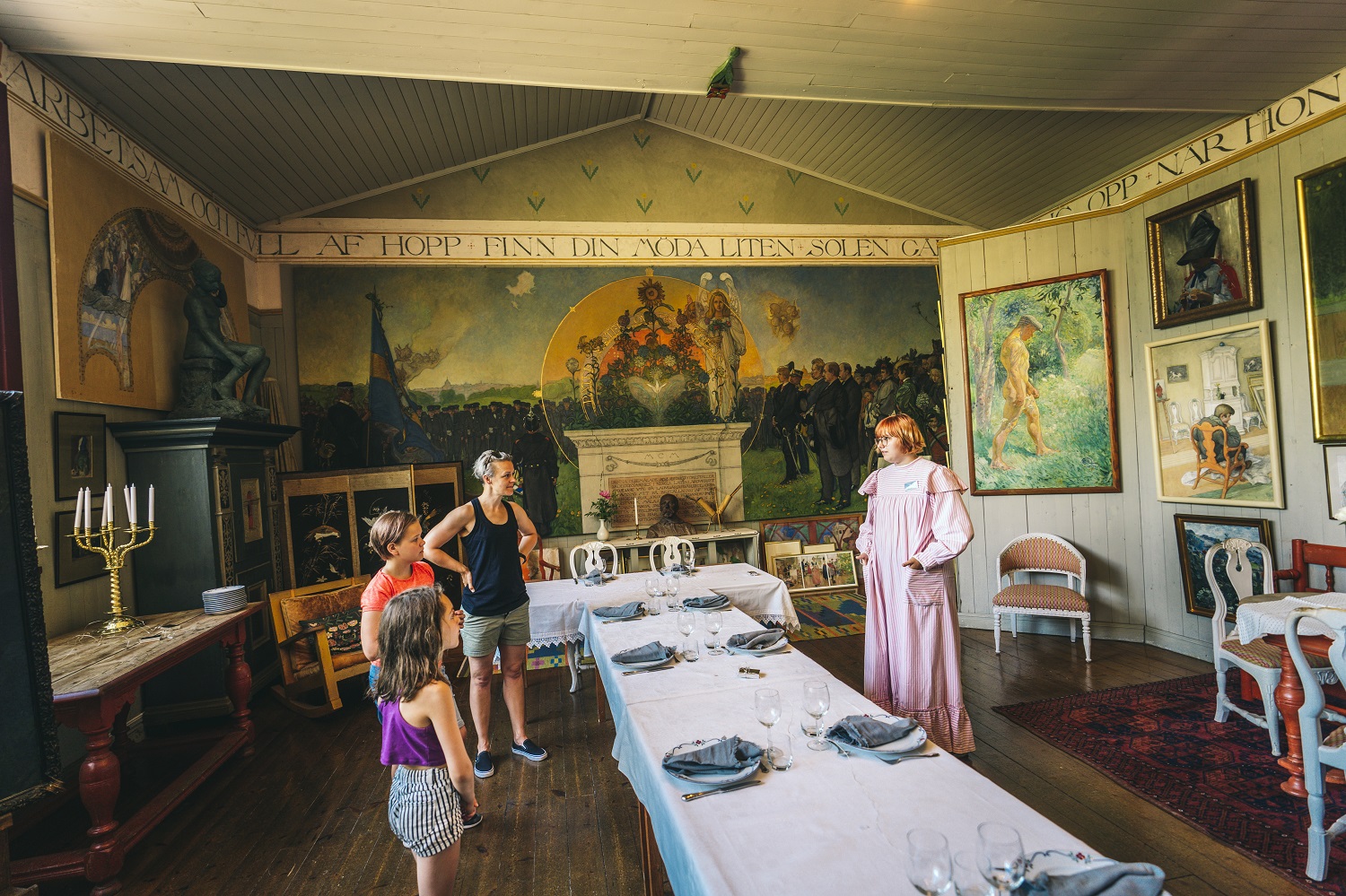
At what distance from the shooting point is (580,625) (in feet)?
15.5

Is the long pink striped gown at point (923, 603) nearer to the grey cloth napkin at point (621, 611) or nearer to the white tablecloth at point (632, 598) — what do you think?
the white tablecloth at point (632, 598)

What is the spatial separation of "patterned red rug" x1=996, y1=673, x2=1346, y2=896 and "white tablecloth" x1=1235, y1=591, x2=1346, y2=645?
0.77m

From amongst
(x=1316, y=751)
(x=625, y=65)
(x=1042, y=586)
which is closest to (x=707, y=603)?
(x=1316, y=751)

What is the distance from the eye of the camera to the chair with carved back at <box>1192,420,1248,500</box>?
17.1 ft

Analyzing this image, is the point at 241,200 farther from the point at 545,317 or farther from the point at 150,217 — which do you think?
the point at 545,317

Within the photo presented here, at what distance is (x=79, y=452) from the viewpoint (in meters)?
4.43

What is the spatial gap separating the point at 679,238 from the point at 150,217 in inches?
205

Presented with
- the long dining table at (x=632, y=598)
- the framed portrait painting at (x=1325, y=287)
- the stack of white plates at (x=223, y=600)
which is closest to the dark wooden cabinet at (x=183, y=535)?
the stack of white plates at (x=223, y=600)

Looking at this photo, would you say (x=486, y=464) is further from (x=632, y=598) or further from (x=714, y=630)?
(x=714, y=630)

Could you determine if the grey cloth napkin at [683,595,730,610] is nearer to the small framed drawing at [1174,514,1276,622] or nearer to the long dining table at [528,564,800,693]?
the long dining table at [528,564,800,693]

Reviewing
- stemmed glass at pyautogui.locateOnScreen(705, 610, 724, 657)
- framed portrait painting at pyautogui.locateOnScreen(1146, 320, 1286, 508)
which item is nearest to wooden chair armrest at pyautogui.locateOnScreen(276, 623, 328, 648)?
stemmed glass at pyautogui.locateOnScreen(705, 610, 724, 657)

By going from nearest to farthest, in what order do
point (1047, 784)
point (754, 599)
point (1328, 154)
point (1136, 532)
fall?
1. point (1047, 784)
2. point (1328, 154)
3. point (754, 599)
4. point (1136, 532)

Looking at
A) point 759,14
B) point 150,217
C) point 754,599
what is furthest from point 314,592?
point 759,14

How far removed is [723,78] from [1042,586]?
5029mm
